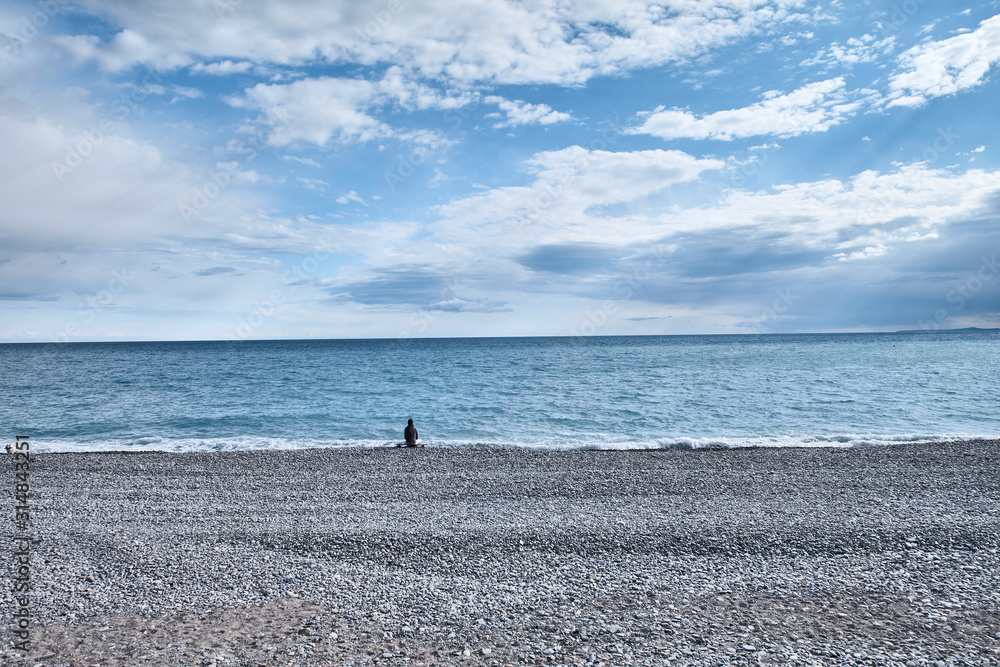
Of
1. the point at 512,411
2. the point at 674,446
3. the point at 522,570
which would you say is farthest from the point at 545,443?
the point at 522,570

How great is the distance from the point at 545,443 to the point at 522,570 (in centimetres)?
1356

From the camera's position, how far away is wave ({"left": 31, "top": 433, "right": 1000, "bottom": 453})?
68.5 ft

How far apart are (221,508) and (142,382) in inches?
1727

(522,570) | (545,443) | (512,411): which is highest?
(522,570)

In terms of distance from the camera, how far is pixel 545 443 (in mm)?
21938

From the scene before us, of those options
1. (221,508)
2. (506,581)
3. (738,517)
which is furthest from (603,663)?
(221,508)

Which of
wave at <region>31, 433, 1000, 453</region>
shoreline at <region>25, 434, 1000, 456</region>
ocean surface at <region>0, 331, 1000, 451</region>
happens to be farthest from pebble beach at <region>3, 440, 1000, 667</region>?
ocean surface at <region>0, 331, 1000, 451</region>

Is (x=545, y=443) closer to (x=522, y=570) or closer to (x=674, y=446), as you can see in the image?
(x=674, y=446)

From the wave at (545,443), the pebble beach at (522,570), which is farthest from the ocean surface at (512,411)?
the pebble beach at (522,570)

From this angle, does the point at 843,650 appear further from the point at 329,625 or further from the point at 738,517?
the point at 329,625

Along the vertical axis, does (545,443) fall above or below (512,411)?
below

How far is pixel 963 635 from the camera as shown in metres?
6.43

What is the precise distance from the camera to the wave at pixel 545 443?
20875 mm

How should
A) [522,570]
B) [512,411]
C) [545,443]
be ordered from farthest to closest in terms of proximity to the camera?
1. [512,411]
2. [545,443]
3. [522,570]
